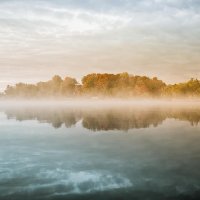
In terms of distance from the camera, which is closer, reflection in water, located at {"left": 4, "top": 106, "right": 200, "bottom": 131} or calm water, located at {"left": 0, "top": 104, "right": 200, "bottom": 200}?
calm water, located at {"left": 0, "top": 104, "right": 200, "bottom": 200}

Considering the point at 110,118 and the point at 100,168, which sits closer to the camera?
the point at 100,168

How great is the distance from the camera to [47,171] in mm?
18250

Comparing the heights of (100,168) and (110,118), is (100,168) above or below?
above

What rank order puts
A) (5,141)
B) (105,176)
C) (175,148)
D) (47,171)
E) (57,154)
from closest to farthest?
(105,176)
(47,171)
(57,154)
(175,148)
(5,141)

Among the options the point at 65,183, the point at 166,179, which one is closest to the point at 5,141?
the point at 65,183

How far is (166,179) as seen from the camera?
1677 cm

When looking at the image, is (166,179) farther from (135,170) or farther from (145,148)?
(145,148)

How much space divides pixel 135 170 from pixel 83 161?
4061 mm

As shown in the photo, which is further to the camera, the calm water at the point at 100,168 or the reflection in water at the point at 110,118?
the reflection in water at the point at 110,118

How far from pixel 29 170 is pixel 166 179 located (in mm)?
8047

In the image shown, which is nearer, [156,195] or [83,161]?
[156,195]

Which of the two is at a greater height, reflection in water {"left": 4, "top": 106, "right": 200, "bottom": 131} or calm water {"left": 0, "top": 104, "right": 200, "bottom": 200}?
calm water {"left": 0, "top": 104, "right": 200, "bottom": 200}

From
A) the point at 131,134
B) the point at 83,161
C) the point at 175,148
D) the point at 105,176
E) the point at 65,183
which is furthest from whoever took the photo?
the point at 131,134

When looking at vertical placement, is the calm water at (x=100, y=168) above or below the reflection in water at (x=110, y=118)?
above
